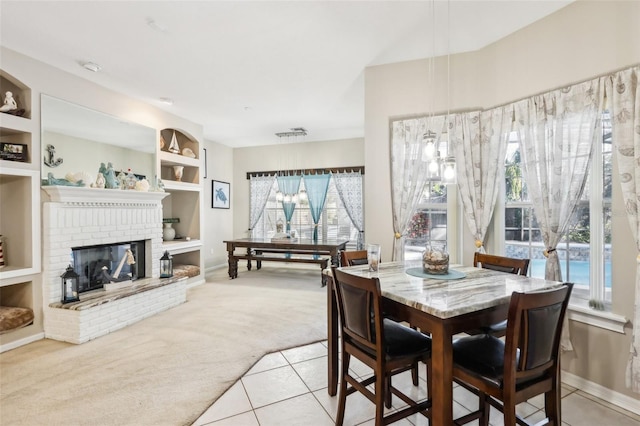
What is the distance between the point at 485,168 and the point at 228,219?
5.78 meters

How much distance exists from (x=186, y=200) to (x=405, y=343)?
4895 mm

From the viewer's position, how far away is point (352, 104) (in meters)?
4.62

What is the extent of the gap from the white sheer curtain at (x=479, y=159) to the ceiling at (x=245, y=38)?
76cm

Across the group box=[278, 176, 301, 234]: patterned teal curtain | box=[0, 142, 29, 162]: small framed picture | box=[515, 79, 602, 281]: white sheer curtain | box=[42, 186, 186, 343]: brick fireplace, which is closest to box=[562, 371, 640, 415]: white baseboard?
box=[515, 79, 602, 281]: white sheer curtain

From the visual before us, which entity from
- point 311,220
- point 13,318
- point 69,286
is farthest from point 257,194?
point 13,318

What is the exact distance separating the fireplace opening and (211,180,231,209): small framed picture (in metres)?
2.55

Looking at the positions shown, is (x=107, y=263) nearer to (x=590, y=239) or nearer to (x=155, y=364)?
(x=155, y=364)

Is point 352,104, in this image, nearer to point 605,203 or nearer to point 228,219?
point 605,203

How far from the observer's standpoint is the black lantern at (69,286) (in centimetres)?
314

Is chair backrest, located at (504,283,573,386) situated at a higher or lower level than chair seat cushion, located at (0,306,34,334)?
higher

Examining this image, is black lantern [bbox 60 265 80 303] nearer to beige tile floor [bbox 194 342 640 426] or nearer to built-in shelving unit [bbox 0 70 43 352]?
built-in shelving unit [bbox 0 70 43 352]

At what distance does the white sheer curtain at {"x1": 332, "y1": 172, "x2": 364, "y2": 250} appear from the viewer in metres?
6.41

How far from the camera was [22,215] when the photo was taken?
3082 mm

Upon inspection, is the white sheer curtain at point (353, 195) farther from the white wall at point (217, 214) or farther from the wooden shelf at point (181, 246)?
the wooden shelf at point (181, 246)
